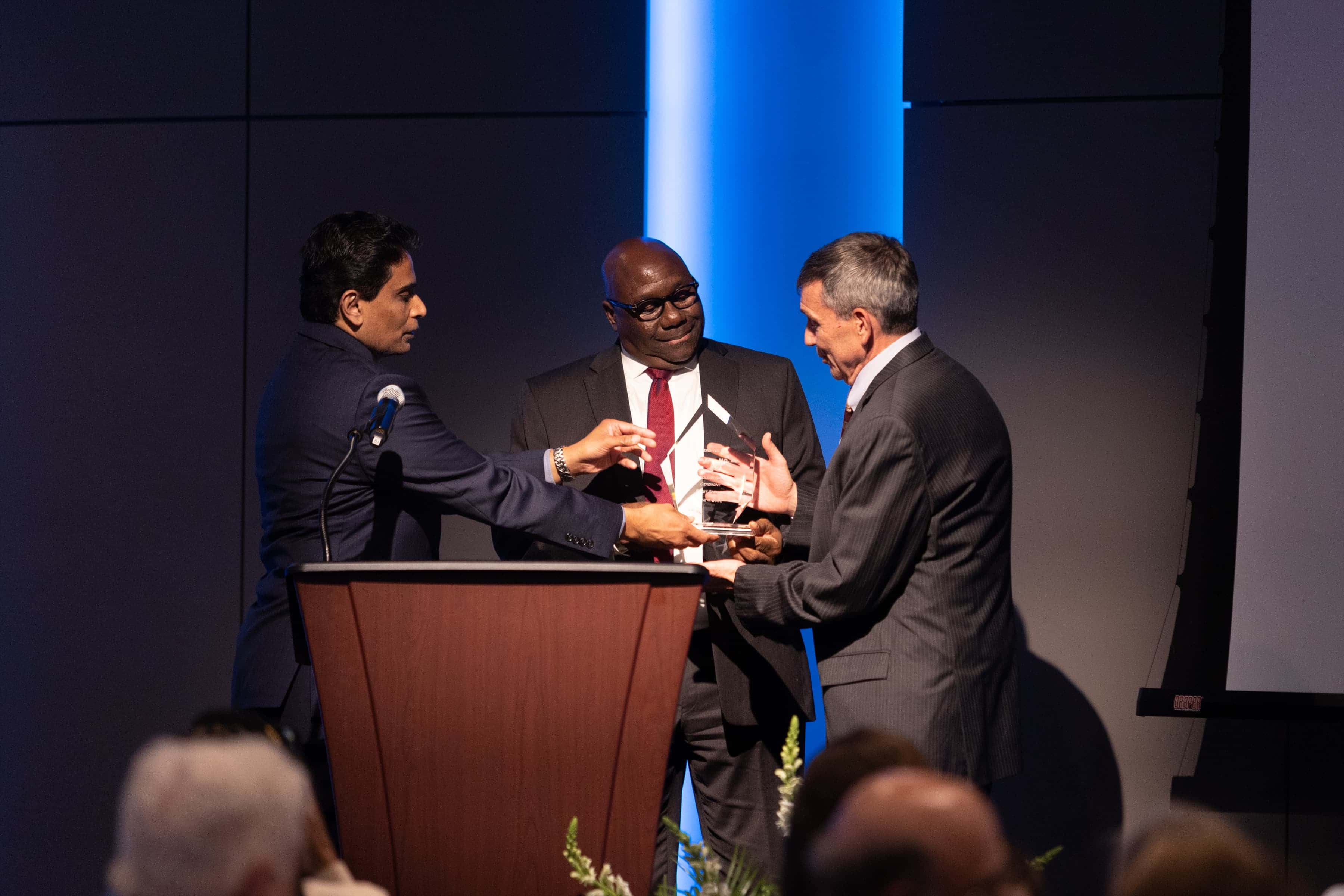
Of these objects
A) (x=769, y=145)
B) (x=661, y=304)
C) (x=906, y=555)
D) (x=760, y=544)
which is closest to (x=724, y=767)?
(x=760, y=544)

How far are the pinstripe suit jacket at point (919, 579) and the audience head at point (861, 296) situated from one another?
0.31 feet

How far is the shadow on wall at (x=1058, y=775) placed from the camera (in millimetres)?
3668

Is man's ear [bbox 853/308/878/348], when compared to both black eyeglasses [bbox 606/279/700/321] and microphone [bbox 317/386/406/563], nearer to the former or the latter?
black eyeglasses [bbox 606/279/700/321]

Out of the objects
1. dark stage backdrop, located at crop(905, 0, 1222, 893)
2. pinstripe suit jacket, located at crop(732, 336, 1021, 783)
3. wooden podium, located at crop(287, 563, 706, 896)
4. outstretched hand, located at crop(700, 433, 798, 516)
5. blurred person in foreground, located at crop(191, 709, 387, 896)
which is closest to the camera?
blurred person in foreground, located at crop(191, 709, 387, 896)

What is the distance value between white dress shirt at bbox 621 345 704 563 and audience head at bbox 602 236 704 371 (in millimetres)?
45

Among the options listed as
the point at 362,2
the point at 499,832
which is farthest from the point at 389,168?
the point at 499,832

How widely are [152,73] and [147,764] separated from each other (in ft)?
11.6

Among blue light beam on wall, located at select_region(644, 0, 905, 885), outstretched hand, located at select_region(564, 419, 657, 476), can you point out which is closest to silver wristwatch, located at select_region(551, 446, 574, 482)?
outstretched hand, located at select_region(564, 419, 657, 476)

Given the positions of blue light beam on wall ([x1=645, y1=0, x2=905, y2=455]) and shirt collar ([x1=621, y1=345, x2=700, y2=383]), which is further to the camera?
blue light beam on wall ([x1=645, y1=0, x2=905, y2=455])

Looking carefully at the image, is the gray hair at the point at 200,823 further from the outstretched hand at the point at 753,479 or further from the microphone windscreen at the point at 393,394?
the outstretched hand at the point at 753,479

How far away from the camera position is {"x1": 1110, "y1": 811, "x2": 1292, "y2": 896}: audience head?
3.11ft

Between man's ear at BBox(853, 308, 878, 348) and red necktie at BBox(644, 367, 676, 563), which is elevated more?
man's ear at BBox(853, 308, 878, 348)

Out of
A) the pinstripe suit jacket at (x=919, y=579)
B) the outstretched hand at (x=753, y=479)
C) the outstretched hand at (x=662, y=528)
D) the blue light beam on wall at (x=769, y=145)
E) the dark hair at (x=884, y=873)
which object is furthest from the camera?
the blue light beam on wall at (x=769, y=145)

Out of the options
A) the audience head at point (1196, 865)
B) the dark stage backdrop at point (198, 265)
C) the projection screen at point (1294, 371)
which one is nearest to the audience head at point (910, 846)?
the audience head at point (1196, 865)
